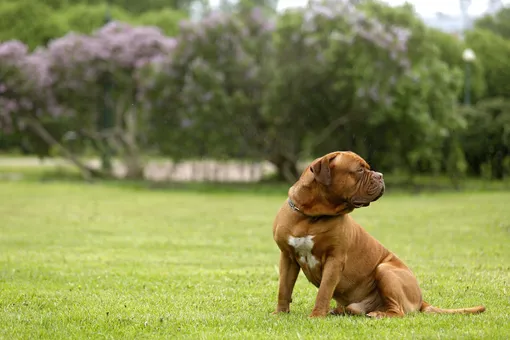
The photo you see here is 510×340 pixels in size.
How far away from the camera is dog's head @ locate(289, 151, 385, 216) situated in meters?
6.36

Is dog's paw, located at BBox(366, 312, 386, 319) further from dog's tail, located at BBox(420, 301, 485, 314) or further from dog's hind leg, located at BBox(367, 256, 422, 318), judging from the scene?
dog's tail, located at BBox(420, 301, 485, 314)

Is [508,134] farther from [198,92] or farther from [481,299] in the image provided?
[481,299]

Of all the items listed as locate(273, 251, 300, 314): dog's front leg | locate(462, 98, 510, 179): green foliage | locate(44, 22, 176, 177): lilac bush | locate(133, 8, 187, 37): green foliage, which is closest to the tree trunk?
locate(44, 22, 176, 177): lilac bush

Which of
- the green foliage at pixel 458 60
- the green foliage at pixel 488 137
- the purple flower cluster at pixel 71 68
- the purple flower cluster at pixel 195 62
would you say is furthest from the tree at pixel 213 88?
the green foliage at pixel 458 60

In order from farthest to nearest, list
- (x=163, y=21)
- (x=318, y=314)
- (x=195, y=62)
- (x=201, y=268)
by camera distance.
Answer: (x=163, y=21) → (x=195, y=62) → (x=201, y=268) → (x=318, y=314)

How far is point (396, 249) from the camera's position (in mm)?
11656

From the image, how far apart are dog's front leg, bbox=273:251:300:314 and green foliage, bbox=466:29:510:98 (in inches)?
1275

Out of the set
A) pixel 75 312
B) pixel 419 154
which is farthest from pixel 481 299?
pixel 419 154

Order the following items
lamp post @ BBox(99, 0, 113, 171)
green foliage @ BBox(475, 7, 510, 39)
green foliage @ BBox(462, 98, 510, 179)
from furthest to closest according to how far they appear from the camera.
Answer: green foliage @ BBox(475, 7, 510, 39) → lamp post @ BBox(99, 0, 113, 171) → green foliage @ BBox(462, 98, 510, 179)

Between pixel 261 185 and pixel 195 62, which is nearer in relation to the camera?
pixel 195 62

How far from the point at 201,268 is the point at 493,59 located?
1278 inches

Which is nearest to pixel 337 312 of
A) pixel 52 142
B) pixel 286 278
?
pixel 286 278

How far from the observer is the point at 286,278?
21.8ft

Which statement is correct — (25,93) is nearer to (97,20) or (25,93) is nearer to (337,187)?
(97,20)
